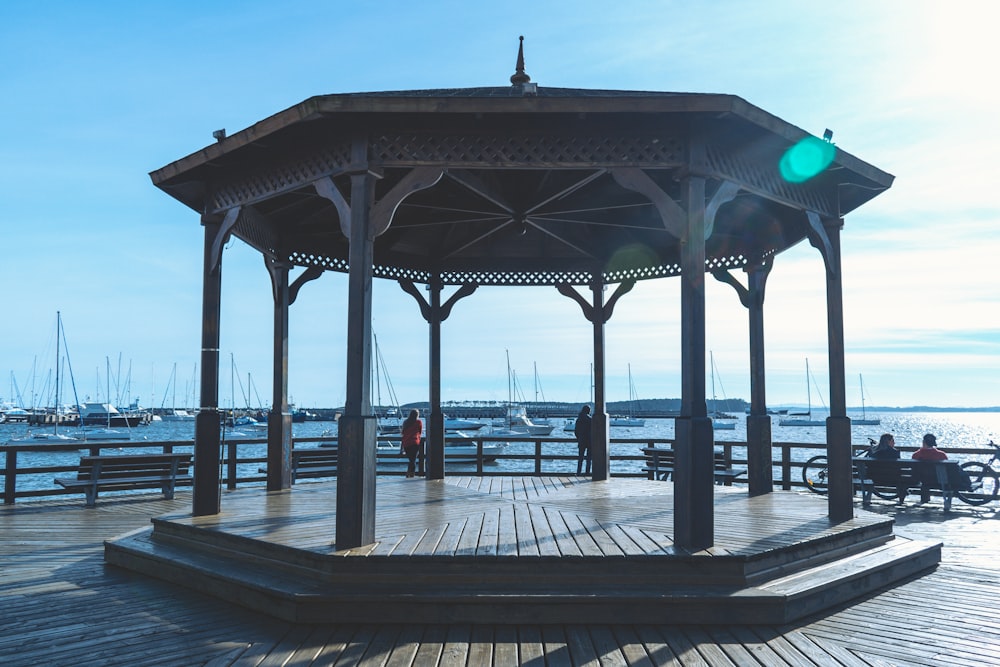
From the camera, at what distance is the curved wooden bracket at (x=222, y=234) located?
7102 mm

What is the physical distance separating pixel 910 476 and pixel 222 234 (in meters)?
9.48

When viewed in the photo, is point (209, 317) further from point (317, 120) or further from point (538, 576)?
point (538, 576)

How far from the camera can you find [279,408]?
889 centimetres

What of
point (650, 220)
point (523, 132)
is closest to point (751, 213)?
point (650, 220)

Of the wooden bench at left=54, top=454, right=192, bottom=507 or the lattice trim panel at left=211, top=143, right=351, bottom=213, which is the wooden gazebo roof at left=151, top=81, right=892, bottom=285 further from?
the wooden bench at left=54, top=454, right=192, bottom=507

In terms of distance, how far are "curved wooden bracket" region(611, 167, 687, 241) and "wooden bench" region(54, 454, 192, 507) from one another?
762cm

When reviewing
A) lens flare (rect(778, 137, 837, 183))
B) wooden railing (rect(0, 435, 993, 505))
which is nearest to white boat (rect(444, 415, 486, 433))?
wooden railing (rect(0, 435, 993, 505))

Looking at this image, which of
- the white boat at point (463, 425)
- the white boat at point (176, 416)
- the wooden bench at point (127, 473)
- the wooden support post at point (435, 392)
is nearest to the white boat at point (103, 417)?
the white boat at point (176, 416)

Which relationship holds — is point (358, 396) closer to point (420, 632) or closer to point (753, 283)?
point (420, 632)

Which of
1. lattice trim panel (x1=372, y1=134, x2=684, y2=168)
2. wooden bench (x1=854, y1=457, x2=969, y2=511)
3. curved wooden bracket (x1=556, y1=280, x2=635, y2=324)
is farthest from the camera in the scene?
curved wooden bracket (x1=556, y1=280, x2=635, y2=324)

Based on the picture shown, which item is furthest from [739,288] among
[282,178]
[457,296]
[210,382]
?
[210,382]

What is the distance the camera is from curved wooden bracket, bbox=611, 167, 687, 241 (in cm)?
580

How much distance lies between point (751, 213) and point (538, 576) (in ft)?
18.8

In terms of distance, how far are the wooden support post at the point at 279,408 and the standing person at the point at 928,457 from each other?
853cm
